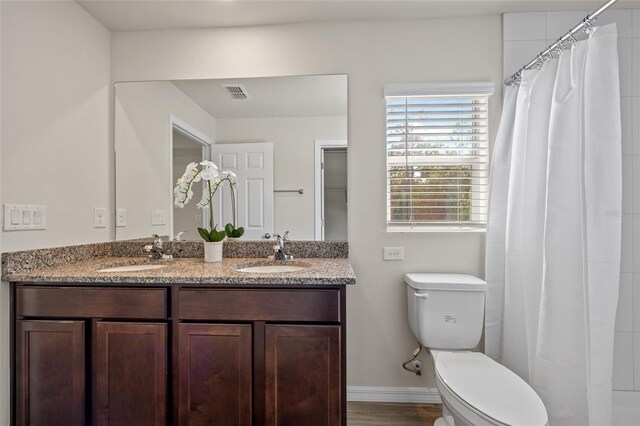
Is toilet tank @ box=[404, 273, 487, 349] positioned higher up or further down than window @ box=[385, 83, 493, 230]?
further down

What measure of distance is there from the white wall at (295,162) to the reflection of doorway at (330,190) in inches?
1.5

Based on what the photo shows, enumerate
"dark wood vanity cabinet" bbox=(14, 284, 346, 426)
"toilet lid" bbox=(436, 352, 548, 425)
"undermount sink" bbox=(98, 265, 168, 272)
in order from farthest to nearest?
"undermount sink" bbox=(98, 265, 168, 272) → "dark wood vanity cabinet" bbox=(14, 284, 346, 426) → "toilet lid" bbox=(436, 352, 548, 425)

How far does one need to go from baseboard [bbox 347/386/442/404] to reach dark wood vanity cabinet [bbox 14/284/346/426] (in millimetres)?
673

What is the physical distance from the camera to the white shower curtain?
124 cm

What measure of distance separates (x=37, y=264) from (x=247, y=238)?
40.3 inches

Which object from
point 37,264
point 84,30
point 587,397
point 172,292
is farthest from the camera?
point 84,30

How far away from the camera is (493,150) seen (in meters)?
1.87

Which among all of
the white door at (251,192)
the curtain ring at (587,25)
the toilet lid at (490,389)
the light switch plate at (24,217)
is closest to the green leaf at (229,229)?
the white door at (251,192)

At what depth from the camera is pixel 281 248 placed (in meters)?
1.86

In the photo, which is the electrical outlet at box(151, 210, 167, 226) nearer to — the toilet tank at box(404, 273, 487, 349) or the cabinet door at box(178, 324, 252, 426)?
the cabinet door at box(178, 324, 252, 426)

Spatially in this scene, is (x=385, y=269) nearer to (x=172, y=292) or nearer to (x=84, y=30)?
(x=172, y=292)

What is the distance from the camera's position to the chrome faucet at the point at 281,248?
1.85m

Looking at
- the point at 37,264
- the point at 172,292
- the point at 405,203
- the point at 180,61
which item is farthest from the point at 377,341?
the point at 180,61

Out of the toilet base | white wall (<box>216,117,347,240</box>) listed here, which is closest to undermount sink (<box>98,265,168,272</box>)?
white wall (<box>216,117,347,240</box>)
